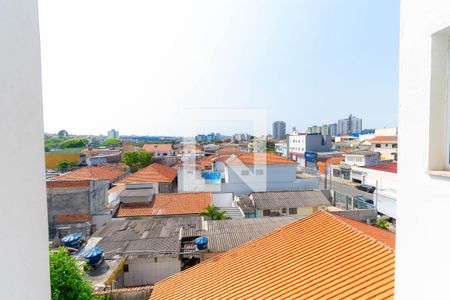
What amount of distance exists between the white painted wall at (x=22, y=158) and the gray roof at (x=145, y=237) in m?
8.59

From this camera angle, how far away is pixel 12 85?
4.22ft

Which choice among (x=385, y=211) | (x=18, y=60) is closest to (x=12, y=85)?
(x=18, y=60)

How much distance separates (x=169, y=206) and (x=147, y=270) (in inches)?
265

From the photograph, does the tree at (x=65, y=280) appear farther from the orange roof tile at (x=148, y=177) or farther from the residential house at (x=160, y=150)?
the residential house at (x=160, y=150)

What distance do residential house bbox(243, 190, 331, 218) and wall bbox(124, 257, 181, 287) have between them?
758 centimetres

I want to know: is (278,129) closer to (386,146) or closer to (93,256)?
(386,146)

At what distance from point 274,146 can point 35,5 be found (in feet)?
205

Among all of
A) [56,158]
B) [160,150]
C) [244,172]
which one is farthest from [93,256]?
[160,150]

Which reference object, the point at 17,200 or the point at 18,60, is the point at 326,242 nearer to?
the point at 17,200

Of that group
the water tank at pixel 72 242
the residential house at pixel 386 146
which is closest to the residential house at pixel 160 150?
the residential house at pixel 386 146

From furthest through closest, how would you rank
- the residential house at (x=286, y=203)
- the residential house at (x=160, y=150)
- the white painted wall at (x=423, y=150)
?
the residential house at (x=160, y=150) → the residential house at (x=286, y=203) → the white painted wall at (x=423, y=150)

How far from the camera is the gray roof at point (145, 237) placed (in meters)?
9.50

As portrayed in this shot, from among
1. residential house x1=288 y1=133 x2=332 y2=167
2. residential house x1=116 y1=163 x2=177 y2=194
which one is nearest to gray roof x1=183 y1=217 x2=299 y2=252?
residential house x1=116 y1=163 x2=177 y2=194

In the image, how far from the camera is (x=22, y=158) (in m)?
1.33
